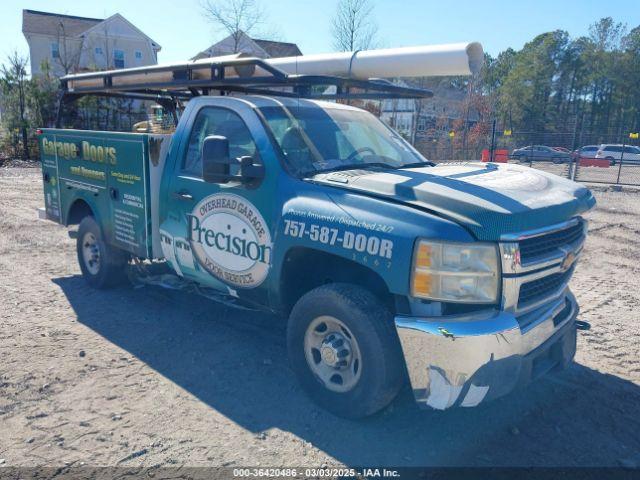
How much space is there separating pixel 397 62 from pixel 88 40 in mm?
38168

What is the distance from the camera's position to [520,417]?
3.63m

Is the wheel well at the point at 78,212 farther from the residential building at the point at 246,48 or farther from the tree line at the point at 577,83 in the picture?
the tree line at the point at 577,83

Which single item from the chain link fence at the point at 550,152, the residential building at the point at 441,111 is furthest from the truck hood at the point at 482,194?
the residential building at the point at 441,111

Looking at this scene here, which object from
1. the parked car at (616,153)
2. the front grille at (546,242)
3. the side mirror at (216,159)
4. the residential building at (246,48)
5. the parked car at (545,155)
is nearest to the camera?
the front grille at (546,242)

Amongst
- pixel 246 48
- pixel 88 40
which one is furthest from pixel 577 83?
pixel 88 40

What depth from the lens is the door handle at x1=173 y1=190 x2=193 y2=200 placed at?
449 cm

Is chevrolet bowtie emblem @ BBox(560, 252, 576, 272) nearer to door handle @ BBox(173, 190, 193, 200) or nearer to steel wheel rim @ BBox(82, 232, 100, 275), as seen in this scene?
door handle @ BBox(173, 190, 193, 200)

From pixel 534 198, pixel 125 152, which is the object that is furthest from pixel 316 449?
pixel 125 152

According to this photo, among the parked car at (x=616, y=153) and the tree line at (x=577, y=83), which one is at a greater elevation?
the tree line at (x=577, y=83)

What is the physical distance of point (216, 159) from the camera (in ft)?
12.3

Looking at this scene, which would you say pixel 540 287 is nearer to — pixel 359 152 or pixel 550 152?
pixel 359 152

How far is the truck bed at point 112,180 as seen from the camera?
16.3 feet

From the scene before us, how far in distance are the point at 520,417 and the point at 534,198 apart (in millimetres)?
1458

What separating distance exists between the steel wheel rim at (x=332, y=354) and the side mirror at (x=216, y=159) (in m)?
1.25
